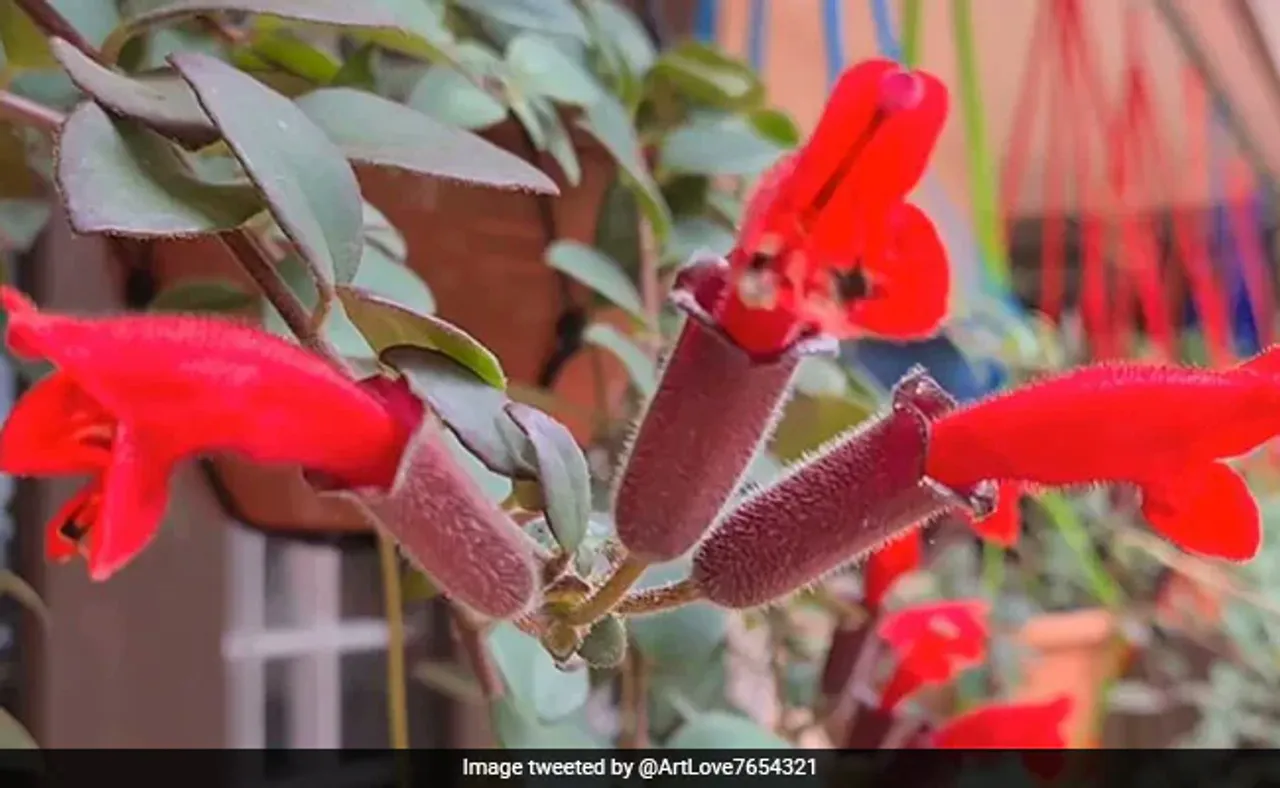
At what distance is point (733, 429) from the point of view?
214mm

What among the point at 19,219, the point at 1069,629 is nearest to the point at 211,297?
the point at 19,219

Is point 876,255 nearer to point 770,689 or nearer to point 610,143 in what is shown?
point 610,143

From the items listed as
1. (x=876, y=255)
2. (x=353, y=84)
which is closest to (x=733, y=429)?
(x=876, y=255)

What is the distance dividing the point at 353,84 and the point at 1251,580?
2.72ft

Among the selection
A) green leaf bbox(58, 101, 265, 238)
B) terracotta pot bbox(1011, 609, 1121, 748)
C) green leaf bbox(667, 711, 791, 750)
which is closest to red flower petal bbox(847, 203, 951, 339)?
green leaf bbox(58, 101, 265, 238)

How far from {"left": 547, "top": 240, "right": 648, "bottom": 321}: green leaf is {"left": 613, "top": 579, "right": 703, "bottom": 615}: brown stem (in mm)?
188

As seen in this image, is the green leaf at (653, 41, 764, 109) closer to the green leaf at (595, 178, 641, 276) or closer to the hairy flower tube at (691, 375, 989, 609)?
the green leaf at (595, 178, 641, 276)

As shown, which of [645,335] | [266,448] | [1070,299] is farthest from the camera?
[1070,299]

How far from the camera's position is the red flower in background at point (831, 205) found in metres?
0.19

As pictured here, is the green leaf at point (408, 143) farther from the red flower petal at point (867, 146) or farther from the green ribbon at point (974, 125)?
the green ribbon at point (974, 125)

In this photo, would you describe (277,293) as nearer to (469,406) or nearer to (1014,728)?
(469,406)

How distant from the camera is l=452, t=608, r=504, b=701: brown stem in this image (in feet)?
1.19

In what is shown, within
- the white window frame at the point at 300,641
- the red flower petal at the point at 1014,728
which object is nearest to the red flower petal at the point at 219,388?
the red flower petal at the point at 1014,728

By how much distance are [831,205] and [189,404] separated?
97mm
